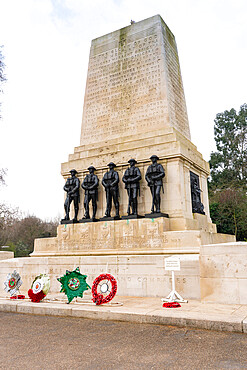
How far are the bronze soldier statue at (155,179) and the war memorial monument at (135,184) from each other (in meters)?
0.04

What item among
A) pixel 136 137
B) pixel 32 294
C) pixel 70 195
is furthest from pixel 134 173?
pixel 32 294

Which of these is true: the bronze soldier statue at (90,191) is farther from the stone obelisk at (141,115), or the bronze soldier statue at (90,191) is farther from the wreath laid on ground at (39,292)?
the wreath laid on ground at (39,292)

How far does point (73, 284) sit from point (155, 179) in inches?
210

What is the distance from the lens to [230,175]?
134 feet

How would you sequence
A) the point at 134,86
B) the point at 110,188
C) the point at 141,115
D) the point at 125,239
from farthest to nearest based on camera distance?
1. the point at 134,86
2. the point at 141,115
3. the point at 110,188
4. the point at 125,239

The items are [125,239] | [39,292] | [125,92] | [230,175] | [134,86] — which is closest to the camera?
[39,292]

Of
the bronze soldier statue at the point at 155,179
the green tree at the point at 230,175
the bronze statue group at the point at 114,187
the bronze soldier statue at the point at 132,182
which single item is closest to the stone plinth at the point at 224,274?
the bronze statue group at the point at 114,187

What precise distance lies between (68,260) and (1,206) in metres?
16.0

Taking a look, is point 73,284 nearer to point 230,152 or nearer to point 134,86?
point 134,86

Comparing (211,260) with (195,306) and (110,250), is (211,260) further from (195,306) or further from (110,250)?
(110,250)

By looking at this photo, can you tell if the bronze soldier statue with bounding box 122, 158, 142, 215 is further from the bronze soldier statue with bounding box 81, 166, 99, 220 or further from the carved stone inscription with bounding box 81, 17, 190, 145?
the carved stone inscription with bounding box 81, 17, 190, 145

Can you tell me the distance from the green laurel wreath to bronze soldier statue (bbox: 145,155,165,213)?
175 inches

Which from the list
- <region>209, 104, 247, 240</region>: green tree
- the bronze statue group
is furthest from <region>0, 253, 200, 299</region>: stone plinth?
<region>209, 104, 247, 240</region>: green tree

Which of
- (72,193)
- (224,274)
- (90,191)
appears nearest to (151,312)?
(224,274)
